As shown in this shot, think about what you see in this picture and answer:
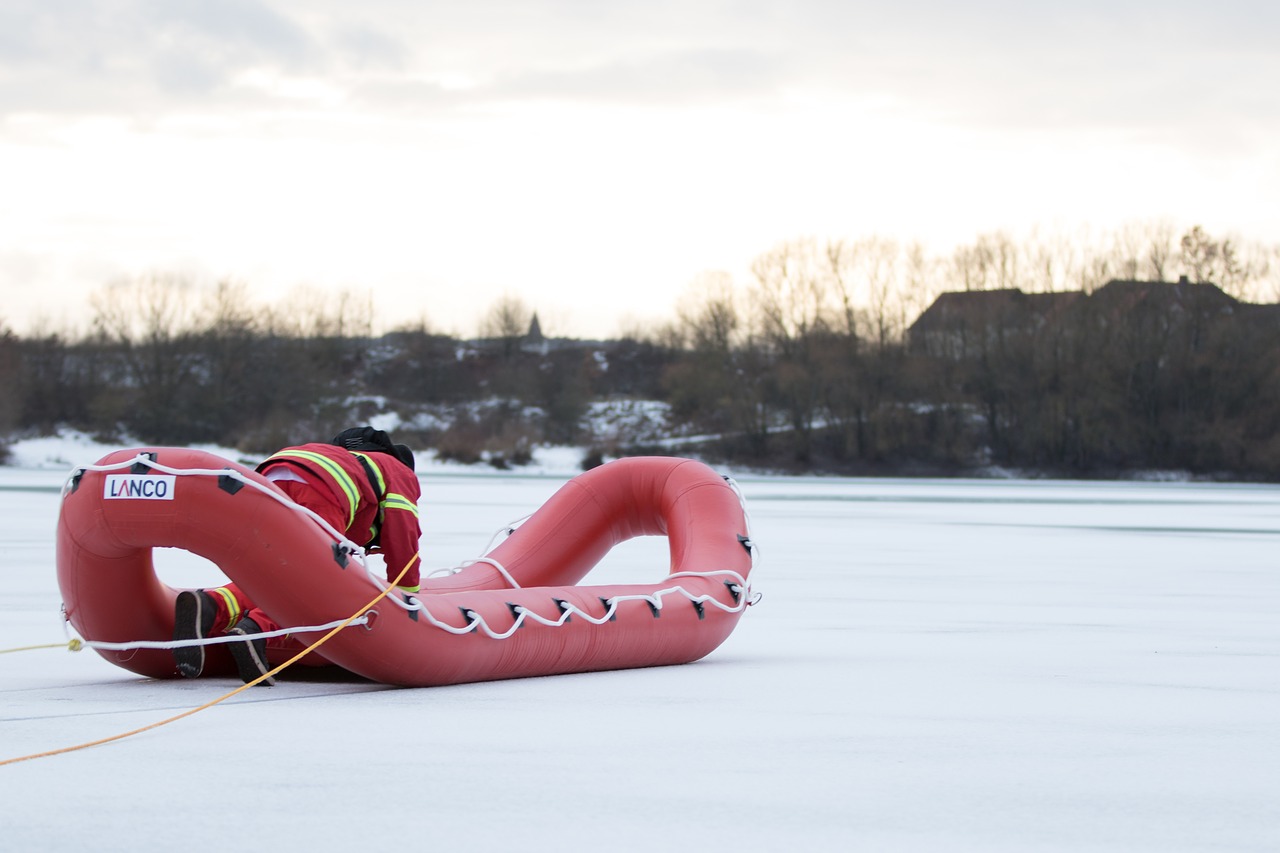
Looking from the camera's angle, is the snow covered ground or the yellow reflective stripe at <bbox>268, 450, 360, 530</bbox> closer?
the snow covered ground


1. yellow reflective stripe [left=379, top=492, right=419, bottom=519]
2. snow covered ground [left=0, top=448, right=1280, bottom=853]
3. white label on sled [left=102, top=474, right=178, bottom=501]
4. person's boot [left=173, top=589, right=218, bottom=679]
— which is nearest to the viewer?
snow covered ground [left=0, top=448, right=1280, bottom=853]

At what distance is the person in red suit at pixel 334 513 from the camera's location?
174 inches

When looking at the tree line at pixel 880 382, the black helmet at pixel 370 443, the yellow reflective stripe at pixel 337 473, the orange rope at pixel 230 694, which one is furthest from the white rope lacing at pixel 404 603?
the tree line at pixel 880 382

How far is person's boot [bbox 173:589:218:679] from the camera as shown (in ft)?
14.4

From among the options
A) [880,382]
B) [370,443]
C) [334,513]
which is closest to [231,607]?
[334,513]

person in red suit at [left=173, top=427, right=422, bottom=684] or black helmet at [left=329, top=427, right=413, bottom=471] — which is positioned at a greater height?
black helmet at [left=329, top=427, right=413, bottom=471]

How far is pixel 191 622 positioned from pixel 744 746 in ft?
6.18

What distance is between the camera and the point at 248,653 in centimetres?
443

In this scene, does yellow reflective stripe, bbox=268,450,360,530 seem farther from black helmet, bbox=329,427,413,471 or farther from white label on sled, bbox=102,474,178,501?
white label on sled, bbox=102,474,178,501

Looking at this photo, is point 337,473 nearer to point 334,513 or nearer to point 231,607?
point 334,513

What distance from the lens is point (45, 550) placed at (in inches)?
398

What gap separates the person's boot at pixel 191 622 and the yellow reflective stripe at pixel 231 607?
0.20 ft

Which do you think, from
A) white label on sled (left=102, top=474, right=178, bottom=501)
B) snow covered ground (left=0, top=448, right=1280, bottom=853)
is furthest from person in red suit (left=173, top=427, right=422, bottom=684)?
white label on sled (left=102, top=474, right=178, bottom=501)

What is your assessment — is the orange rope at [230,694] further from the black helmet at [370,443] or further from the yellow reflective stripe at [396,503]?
the black helmet at [370,443]
